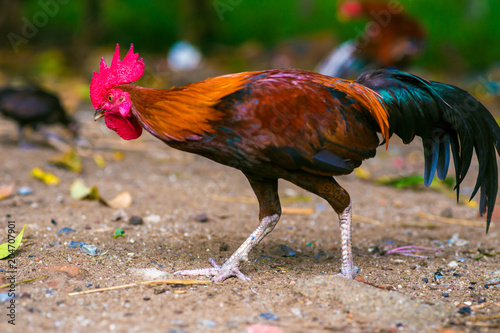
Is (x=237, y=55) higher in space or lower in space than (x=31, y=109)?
higher

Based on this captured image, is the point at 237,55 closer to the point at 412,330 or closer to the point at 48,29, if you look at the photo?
the point at 48,29

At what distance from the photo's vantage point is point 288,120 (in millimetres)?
3182

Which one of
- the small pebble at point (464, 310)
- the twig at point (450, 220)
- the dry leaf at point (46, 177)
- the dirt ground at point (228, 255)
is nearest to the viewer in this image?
the dirt ground at point (228, 255)

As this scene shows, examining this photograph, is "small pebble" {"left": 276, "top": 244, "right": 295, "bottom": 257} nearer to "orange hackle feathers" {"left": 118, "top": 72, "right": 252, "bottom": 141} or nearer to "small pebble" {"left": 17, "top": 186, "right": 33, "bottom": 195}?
"orange hackle feathers" {"left": 118, "top": 72, "right": 252, "bottom": 141}

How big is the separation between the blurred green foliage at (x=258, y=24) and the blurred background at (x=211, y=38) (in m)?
0.03

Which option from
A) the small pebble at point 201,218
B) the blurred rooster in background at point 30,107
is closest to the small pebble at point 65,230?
the small pebble at point 201,218

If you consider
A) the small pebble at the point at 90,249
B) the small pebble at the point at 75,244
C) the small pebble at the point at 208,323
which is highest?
the small pebble at the point at 208,323

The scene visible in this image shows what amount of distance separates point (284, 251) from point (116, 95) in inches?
71.1

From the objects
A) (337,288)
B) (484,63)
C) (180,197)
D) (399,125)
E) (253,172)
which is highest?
(484,63)

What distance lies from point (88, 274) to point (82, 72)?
9304 millimetres

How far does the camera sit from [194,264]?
369cm

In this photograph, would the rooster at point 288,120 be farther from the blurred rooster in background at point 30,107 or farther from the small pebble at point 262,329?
the blurred rooster in background at point 30,107

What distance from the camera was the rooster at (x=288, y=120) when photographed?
10.3 feet

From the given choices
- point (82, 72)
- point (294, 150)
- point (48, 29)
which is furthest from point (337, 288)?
point (48, 29)
